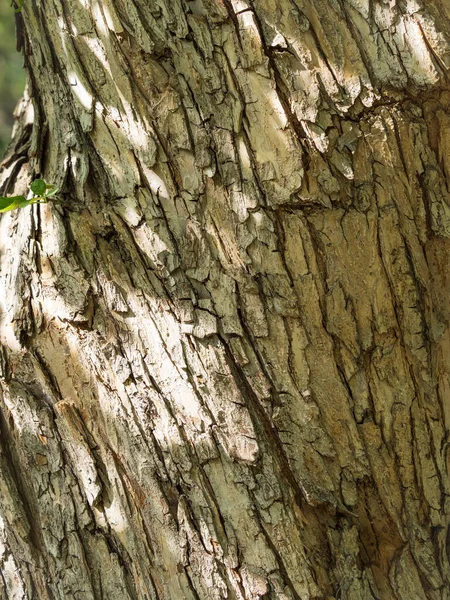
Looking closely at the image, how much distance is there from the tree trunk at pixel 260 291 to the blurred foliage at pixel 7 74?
17.6ft

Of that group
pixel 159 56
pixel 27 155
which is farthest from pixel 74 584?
pixel 159 56

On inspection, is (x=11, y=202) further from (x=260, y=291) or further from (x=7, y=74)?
(x=7, y=74)

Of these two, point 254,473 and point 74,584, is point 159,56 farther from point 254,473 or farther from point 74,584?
point 74,584

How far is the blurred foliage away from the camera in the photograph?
6473mm

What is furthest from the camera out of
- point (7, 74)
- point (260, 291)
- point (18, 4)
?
point (7, 74)

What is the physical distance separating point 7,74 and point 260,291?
6.56 m

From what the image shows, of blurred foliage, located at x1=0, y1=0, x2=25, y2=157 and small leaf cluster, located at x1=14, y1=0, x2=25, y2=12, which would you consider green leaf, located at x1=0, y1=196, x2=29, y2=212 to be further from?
blurred foliage, located at x1=0, y1=0, x2=25, y2=157

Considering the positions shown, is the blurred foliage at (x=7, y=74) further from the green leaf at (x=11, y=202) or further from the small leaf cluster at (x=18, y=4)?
the green leaf at (x=11, y=202)

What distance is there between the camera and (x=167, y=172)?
1636mm

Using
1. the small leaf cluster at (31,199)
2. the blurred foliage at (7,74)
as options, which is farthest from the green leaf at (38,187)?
the blurred foliage at (7,74)

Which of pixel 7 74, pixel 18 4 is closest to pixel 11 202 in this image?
pixel 18 4

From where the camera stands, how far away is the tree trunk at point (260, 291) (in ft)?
5.15

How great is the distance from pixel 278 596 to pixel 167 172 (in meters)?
Result: 1.10

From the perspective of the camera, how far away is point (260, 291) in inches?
63.3
